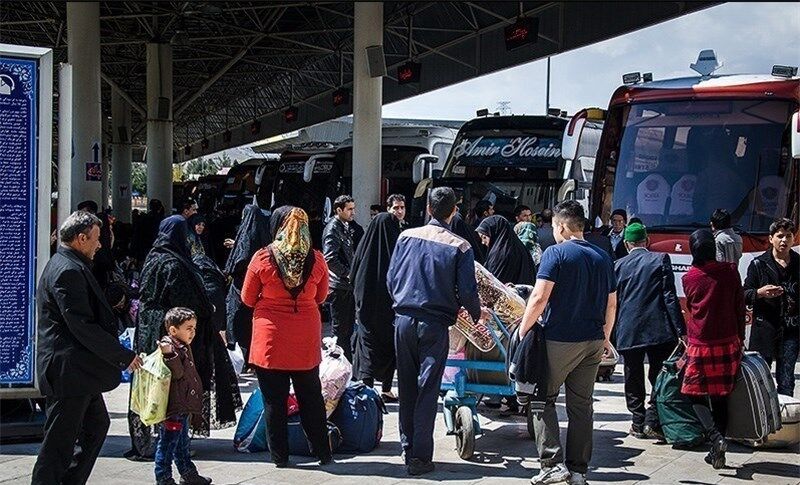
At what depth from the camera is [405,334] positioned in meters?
7.45

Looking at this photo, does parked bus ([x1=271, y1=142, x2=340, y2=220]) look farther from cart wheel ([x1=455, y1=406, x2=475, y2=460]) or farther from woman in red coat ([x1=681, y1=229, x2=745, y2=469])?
woman in red coat ([x1=681, y1=229, x2=745, y2=469])

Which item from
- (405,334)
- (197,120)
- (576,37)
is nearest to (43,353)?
(405,334)

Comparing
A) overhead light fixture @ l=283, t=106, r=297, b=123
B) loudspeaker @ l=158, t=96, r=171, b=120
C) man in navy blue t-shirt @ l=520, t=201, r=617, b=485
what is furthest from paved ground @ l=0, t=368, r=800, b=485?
overhead light fixture @ l=283, t=106, r=297, b=123

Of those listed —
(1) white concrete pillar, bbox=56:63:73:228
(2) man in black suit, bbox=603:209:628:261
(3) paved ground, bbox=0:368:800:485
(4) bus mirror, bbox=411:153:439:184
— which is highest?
(4) bus mirror, bbox=411:153:439:184

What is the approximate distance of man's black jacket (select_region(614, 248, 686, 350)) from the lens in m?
8.38

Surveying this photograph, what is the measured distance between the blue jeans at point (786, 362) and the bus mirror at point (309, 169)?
1774 centimetres

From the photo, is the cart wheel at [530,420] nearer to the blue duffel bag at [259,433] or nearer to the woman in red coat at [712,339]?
the woman in red coat at [712,339]

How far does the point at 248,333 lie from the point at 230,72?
1554 inches

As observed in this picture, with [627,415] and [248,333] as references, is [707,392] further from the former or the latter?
[248,333]

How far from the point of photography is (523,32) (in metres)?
21.0

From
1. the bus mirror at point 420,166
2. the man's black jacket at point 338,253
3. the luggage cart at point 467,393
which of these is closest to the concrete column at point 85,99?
the bus mirror at point 420,166

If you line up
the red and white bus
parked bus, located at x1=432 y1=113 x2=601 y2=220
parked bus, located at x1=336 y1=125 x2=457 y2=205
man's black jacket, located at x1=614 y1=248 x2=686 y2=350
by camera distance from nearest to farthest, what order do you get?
man's black jacket, located at x1=614 y1=248 x2=686 y2=350
the red and white bus
parked bus, located at x1=432 y1=113 x2=601 y2=220
parked bus, located at x1=336 y1=125 x2=457 y2=205

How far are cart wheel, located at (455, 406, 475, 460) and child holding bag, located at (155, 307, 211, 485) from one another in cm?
189

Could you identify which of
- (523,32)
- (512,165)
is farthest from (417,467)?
(523,32)
